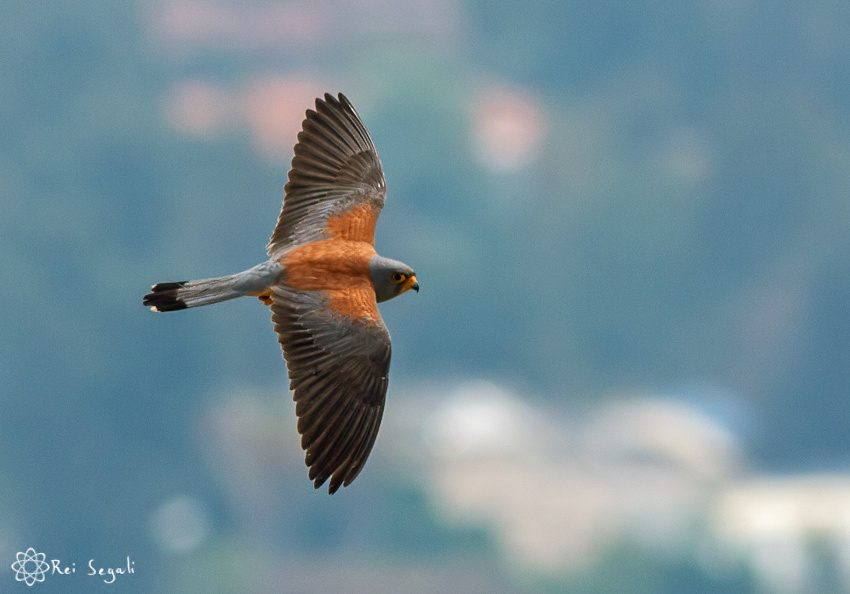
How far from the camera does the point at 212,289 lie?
24.5ft

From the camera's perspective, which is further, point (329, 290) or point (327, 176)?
point (327, 176)

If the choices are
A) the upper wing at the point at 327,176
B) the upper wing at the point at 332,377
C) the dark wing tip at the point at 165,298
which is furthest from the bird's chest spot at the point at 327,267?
the dark wing tip at the point at 165,298

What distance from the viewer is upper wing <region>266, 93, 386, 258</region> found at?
26.9 feet

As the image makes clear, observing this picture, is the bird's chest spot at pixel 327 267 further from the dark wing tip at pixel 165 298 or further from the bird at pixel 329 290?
the dark wing tip at pixel 165 298

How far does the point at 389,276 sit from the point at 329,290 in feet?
1.69

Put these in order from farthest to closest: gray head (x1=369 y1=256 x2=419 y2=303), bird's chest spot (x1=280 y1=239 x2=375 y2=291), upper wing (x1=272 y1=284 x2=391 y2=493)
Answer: gray head (x1=369 y1=256 x2=419 y2=303)
bird's chest spot (x1=280 y1=239 x2=375 y2=291)
upper wing (x1=272 y1=284 x2=391 y2=493)

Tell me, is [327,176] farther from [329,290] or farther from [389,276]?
[329,290]

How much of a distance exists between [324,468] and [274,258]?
6.00 feet

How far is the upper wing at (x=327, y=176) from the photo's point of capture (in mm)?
8188

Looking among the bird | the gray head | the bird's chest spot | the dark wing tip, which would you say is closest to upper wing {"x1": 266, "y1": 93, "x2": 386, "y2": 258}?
the bird

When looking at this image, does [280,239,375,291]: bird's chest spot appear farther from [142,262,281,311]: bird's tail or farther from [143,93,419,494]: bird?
[142,262,281,311]: bird's tail

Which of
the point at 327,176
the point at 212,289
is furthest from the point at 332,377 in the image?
the point at 327,176

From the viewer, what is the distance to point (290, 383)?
691 centimetres

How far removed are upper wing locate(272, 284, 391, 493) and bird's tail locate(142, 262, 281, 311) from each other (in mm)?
169
